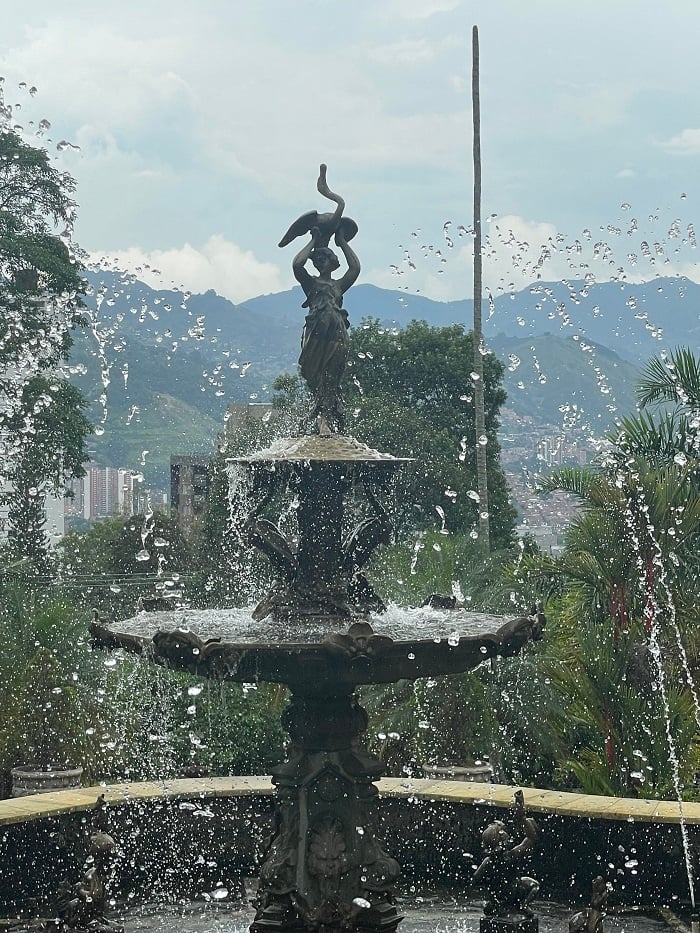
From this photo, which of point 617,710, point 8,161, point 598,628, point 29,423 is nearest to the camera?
point 617,710

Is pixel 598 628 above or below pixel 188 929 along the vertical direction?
above

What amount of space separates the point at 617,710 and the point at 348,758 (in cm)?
406

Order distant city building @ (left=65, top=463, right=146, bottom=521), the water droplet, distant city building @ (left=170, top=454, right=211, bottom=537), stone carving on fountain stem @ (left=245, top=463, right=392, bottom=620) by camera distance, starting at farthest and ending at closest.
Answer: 1. distant city building @ (left=65, top=463, right=146, bottom=521)
2. distant city building @ (left=170, top=454, right=211, bottom=537)
3. stone carving on fountain stem @ (left=245, top=463, right=392, bottom=620)
4. the water droplet

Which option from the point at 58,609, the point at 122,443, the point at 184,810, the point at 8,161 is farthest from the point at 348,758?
the point at 122,443

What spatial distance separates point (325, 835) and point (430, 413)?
26748 mm

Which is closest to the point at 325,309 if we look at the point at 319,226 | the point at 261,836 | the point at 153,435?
the point at 319,226

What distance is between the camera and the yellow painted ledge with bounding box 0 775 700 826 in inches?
352

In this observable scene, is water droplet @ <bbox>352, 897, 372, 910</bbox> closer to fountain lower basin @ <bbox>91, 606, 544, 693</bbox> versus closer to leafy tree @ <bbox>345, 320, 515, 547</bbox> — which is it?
fountain lower basin @ <bbox>91, 606, 544, 693</bbox>

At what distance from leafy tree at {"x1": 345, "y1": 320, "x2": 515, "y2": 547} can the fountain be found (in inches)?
818

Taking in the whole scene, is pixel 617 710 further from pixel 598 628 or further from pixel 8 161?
pixel 8 161

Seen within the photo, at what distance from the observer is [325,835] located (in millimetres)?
7457

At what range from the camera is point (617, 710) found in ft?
36.1

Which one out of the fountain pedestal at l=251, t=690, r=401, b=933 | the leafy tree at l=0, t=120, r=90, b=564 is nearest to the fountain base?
the fountain pedestal at l=251, t=690, r=401, b=933

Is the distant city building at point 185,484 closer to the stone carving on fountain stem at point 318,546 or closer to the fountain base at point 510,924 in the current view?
the stone carving on fountain stem at point 318,546
